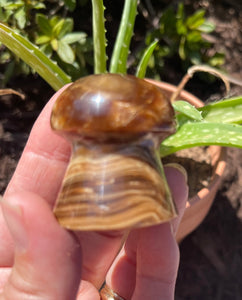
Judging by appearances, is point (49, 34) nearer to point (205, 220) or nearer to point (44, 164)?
point (44, 164)

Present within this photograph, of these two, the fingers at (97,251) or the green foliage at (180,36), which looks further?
the green foliage at (180,36)

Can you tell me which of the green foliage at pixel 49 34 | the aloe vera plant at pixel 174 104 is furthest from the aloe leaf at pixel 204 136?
the green foliage at pixel 49 34

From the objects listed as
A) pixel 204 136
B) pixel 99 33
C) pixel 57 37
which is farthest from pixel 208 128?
pixel 57 37

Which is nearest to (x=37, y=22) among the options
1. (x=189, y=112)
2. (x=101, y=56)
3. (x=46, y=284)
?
(x=101, y=56)

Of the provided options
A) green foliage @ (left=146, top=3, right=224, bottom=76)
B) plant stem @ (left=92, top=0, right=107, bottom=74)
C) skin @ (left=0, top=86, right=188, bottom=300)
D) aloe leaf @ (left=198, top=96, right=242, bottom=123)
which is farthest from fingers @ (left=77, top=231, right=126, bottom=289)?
green foliage @ (left=146, top=3, right=224, bottom=76)

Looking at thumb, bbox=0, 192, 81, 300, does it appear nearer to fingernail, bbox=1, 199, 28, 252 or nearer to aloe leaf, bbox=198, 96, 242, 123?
fingernail, bbox=1, 199, 28, 252

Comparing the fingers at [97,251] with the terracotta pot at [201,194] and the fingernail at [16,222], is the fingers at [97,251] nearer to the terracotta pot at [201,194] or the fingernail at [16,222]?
the fingernail at [16,222]
